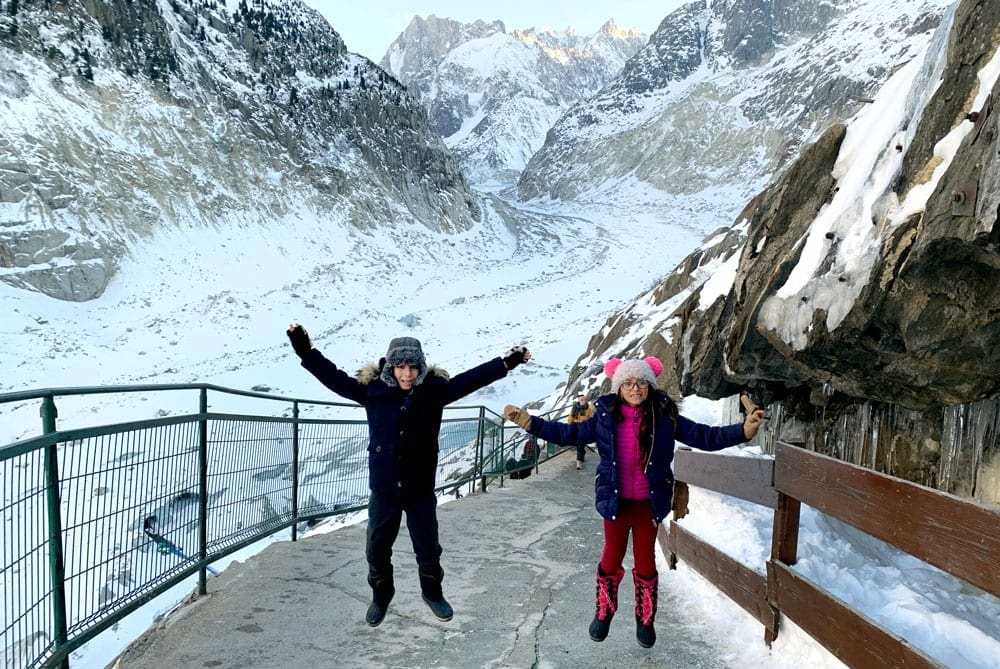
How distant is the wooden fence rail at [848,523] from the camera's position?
A: 7.20 ft

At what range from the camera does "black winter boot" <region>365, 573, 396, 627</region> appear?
3.83m

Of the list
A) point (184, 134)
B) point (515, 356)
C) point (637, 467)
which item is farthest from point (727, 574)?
point (184, 134)

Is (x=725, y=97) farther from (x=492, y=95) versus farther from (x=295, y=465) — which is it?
(x=295, y=465)

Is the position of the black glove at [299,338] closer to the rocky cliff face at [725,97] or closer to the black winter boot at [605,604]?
the black winter boot at [605,604]

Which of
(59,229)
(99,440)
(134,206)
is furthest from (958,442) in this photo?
(134,206)

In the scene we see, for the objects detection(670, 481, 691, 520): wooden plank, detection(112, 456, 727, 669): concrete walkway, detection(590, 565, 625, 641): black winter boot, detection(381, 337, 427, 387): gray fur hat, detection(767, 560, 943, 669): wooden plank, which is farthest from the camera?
detection(670, 481, 691, 520): wooden plank

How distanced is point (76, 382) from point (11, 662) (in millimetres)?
18032

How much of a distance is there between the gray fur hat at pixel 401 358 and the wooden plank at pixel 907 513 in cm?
210

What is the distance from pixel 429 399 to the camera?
3807 millimetres

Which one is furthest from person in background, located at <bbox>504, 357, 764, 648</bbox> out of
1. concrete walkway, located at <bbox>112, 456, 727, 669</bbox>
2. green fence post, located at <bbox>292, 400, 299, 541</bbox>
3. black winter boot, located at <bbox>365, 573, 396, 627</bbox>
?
green fence post, located at <bbox>292, 400, 299, 541</bbox>

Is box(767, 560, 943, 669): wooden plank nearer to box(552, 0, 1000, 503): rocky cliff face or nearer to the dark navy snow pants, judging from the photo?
box(552, 0, 1000, 503): rocky cliff face

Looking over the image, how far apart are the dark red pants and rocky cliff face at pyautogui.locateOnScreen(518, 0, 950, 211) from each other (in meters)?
54.9

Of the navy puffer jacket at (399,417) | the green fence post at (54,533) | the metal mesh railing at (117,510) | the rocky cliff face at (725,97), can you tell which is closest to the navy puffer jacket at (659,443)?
the navy puffer jacket at (399,417)

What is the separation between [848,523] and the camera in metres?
2.86
